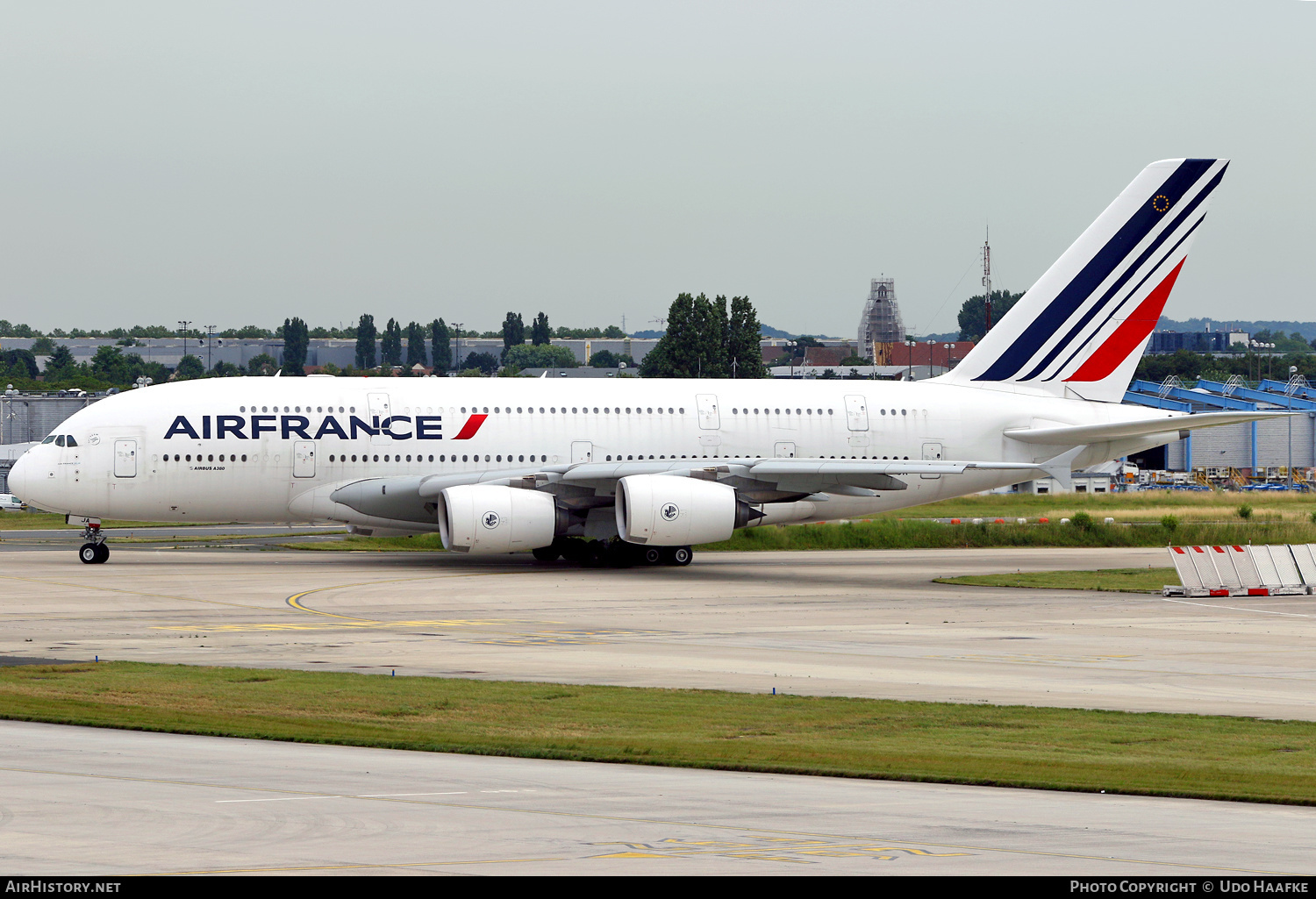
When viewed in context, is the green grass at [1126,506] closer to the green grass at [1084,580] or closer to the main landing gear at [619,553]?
the main landing gear at [619,553]

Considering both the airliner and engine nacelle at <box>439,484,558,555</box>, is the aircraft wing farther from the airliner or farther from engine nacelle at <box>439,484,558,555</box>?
engine nacelle at <box>439,484,558,555</box>

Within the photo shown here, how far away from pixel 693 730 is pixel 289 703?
4807 mm

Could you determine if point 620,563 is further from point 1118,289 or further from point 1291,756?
point 1291,756

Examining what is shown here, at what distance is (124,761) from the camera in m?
13.8

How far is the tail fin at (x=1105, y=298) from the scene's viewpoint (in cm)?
4472

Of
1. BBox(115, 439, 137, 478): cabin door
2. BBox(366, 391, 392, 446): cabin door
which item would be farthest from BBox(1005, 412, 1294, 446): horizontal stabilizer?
BBox(115, 439, 137, 478): cabin door

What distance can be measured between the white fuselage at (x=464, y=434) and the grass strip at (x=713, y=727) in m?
19.6

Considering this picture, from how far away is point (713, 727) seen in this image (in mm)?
16891

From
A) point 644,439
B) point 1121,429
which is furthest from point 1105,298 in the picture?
point 644,439

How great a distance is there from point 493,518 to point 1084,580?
13.9 m

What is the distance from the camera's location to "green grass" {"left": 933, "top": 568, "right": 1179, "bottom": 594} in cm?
3550

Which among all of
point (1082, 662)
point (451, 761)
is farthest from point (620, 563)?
point (451, 761)

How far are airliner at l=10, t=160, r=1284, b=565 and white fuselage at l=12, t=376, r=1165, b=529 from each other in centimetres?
5

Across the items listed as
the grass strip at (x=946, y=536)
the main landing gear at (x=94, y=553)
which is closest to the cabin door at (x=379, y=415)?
the main landing gear at (x=94, y=553)
